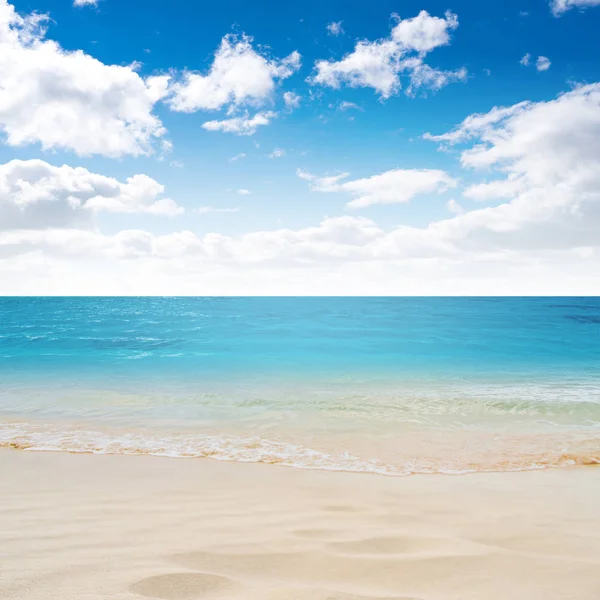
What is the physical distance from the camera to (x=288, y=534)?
4.88 m

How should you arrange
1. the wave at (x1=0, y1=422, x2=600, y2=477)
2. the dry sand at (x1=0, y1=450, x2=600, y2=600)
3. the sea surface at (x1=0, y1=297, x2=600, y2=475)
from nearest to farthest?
1. the dry sand at (x1=0, y1=450, x2=600, y2=600)
2. the wave at (x1=0, y1=422, x2=600, y2=477)
3. the sea surface at (x1=0, y1=297, x2=600, y2=475)

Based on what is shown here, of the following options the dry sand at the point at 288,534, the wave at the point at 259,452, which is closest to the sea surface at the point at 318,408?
the wave at the point at 259,452

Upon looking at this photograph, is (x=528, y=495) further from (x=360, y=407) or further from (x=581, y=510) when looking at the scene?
(x=360, y=407)

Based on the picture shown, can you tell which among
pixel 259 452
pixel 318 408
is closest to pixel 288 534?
pixel 259 452

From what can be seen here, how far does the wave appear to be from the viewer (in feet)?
26.2

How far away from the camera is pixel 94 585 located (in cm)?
342

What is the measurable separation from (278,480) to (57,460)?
4501mm

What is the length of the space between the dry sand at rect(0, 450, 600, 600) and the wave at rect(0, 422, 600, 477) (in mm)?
488

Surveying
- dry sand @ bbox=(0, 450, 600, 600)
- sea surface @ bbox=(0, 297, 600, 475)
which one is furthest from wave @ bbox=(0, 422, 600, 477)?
dry sand @ bbox=(0, 450, 600, 600)

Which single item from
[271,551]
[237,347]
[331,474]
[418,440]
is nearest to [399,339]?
[237,347]

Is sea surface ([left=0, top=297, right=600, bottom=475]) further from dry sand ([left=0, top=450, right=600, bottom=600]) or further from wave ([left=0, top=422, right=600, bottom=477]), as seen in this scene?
dry sand ([left=0, top=450, right=600, bottom=600])

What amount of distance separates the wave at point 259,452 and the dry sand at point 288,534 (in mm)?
488

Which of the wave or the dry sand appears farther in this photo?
the wave

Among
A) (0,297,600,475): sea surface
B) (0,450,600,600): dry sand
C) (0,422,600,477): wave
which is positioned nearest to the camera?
(0,450,600,600): dry sand
